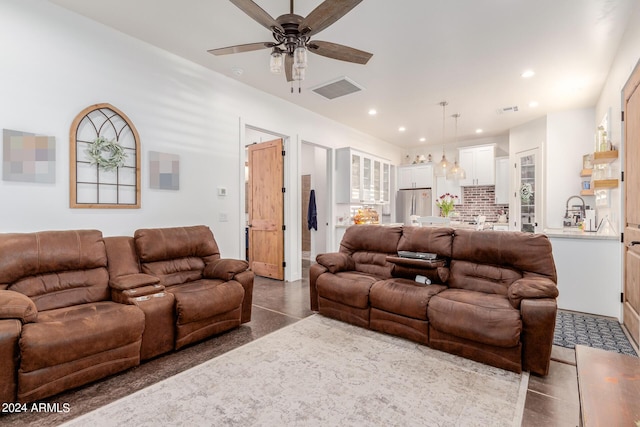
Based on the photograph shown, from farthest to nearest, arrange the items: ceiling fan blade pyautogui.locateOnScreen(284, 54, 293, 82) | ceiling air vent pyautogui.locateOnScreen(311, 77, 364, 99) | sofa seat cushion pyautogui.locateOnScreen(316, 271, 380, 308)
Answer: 1. ceiling air vent pyautogui.locateOnScreen(311, 77, 364, 99)
2. sofa seat cushion pyautogui.locateOnScreen(316, 271, 380, 308)
3. ceiling fan blade pyautogui.locateOnScreen(284, 54, 293, 82)

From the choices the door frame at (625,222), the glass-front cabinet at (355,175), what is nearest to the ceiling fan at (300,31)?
the door frame at (625,222)

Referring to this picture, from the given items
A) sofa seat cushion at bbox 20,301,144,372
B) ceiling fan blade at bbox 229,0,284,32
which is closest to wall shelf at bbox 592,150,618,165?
ceiling fan blade at bbox 229,0,284,32

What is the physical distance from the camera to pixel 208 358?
8.14ft

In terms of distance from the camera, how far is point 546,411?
183 cm

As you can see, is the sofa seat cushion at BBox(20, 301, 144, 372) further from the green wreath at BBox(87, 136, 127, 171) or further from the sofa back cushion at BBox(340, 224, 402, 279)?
the sofa back cushion at BBox(340, 224, 402, 279)

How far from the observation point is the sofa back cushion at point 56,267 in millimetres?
2242

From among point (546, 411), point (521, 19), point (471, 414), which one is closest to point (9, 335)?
point (471, 414)

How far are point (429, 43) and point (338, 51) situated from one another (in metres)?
1.41

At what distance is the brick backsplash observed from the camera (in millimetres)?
7215

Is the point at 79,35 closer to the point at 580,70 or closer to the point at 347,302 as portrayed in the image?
the point at 347,302

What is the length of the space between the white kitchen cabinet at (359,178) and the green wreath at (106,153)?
3.97 m

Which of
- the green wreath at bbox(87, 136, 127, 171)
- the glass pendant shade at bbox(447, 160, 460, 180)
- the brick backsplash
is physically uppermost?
the glass pendant shade at bbox(447, 160, 460, 180)

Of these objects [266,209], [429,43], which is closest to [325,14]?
[429,43]

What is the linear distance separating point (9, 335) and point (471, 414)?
108 inches
